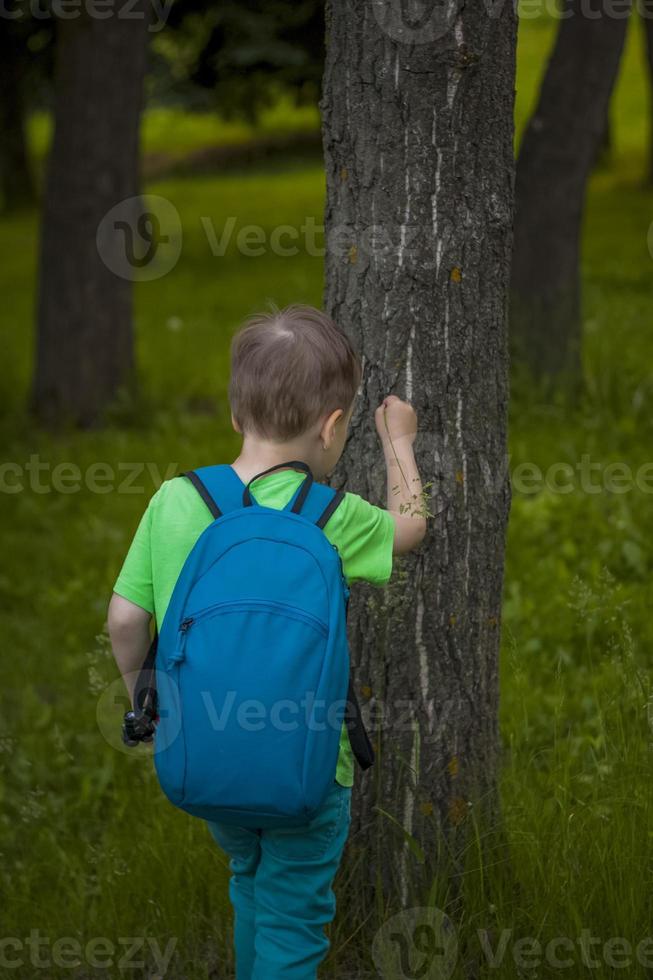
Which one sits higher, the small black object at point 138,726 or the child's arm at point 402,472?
the child's arm at point 402,472

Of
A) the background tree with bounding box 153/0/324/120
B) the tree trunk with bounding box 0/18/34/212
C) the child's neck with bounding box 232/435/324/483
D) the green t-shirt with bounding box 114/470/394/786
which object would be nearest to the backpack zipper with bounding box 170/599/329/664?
the green t-shirt with bounding box 114/470/394/786

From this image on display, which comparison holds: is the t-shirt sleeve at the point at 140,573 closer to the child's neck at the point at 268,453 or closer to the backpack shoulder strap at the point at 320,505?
the child's neck at the point at 268,453

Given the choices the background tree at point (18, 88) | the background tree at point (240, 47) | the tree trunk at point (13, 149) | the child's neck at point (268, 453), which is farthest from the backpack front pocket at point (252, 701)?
the tree trunk at point (13, 149)

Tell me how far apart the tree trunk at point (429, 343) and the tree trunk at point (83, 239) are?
6347 mm

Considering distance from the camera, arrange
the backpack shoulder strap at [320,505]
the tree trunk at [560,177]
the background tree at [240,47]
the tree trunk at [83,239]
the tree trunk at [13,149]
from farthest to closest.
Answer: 1. the tree trunk at [13,149]
2. the background tree at [240,47]
3. the tree trunk at [83,239]
4. the tree trunk at [560,177]
5. the backpack shoulder strap at [320,505]

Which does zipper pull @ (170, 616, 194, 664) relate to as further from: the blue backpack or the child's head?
the child's head

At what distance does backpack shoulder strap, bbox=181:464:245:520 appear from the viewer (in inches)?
92.2

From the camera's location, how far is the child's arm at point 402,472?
8.25 ft

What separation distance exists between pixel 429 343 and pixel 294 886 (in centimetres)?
132

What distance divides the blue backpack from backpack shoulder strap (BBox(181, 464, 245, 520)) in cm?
7

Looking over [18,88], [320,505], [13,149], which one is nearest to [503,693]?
[320,505]

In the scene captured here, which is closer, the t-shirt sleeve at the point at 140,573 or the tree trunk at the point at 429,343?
the t-shirt sleeve at the point at 140,573

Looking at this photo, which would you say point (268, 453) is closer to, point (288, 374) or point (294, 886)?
point (288, 374)

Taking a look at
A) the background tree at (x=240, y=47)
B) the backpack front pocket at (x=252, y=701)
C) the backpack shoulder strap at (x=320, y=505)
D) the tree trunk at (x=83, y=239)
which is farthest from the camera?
the background tree at (x=240, y=47)
